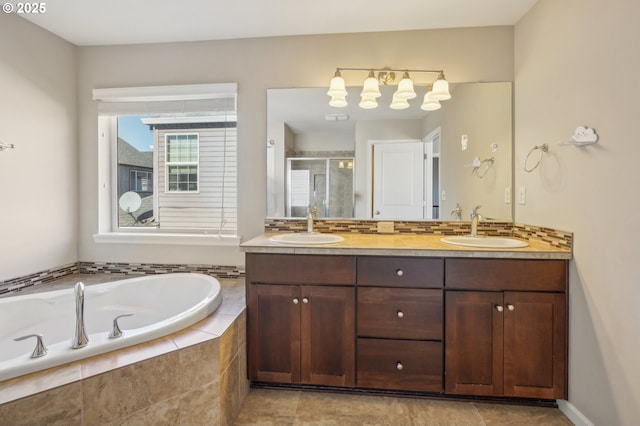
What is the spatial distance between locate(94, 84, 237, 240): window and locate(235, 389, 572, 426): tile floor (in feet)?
4.20

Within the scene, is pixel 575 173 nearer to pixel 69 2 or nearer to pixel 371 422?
pixel 371 422

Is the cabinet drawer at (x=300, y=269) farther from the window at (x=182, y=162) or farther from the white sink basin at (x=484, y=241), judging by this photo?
the window at (x=182, y=162)

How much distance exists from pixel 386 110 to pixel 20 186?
8.53 ft

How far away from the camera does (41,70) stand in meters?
2.18

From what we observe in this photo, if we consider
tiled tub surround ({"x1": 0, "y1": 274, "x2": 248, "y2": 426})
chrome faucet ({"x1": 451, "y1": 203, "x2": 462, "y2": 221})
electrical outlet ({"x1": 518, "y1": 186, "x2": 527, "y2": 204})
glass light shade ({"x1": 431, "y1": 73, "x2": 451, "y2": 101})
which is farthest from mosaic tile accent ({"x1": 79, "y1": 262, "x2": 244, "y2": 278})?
electrical outlet ({"x1": 518, "y1": 186, "x2": 527, "y2": 204})

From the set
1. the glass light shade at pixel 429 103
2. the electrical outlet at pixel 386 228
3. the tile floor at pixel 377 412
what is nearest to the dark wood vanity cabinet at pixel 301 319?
the tile floor at pixel 377 412

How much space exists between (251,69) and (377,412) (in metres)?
2.46

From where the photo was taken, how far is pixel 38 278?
2.20 metres

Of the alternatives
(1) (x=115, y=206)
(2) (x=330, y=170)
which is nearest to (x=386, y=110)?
(2) (x=330, y=170)

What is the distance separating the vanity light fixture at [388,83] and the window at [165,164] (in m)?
0.84

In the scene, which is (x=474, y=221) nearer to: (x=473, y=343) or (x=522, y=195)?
(x=522, y=195)

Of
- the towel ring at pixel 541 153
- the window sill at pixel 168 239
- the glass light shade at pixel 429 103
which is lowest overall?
the window sill at pixel 168 239

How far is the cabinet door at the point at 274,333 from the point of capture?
1.80m

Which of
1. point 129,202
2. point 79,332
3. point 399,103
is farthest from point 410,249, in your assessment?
point 129,202
